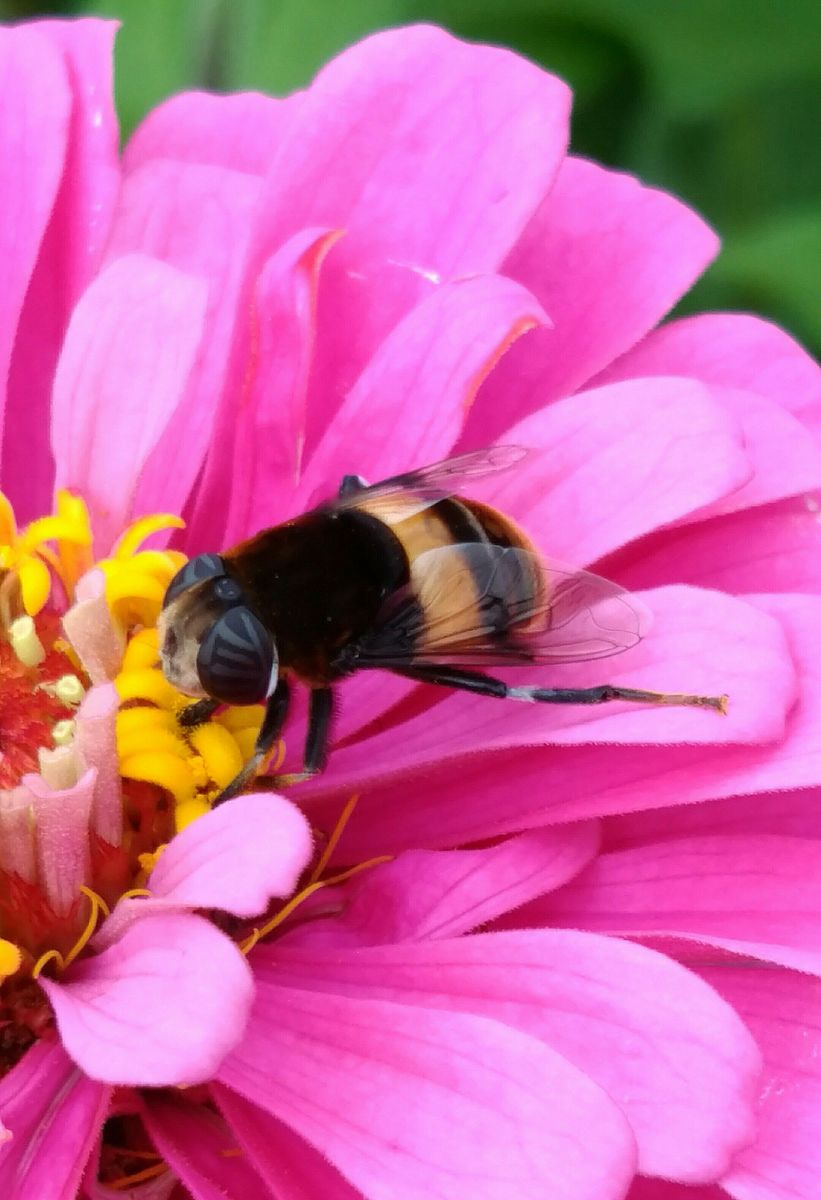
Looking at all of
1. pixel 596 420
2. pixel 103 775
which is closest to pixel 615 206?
pixel 596 420

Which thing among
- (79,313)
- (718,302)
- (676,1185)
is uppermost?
(79,313)

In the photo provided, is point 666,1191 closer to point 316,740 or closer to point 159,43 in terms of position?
point 316,740

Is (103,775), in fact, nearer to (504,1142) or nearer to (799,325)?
(504,1142)

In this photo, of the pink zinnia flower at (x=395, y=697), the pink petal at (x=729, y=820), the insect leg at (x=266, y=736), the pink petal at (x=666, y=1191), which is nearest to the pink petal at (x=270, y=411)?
the pink zinnia flower at (x=395, y=697)

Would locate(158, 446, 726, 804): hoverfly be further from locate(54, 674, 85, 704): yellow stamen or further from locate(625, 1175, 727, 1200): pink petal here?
locate(625, 1175, 727, 1200): pink petal


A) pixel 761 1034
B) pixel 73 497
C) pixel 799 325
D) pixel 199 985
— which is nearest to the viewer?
pixel 199 985

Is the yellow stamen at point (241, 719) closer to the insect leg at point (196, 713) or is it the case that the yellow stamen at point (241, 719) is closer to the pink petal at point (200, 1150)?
the insect leg at point (196, 713)
